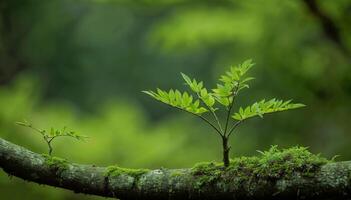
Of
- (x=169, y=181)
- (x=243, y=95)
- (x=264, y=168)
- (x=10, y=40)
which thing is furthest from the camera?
(x=10, y=40)

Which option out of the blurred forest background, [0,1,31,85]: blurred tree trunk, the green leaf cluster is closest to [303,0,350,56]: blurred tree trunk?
the blurred forest background

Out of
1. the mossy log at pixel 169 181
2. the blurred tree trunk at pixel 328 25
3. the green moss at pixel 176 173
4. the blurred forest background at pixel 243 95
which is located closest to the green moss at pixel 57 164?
the mossy log at pixel 169 181

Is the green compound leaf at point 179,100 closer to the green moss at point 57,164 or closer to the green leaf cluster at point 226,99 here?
the green leaf cluster at point 226,99

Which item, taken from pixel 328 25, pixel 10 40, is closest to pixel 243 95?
pixel 328 25

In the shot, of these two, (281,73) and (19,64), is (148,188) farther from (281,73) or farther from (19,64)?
(19,64)

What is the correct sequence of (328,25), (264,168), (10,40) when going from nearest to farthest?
(264,168) < (328,25) < (10,40)

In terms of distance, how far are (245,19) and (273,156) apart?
367 centimetres

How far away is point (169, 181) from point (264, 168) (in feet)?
1.17

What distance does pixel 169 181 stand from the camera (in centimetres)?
261

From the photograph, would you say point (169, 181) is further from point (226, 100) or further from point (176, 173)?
point (226, 100)

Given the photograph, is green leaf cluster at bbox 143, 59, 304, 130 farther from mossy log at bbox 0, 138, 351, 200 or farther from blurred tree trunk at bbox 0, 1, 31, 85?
blurred tree trunk at bbox 0, 1, 31, 85

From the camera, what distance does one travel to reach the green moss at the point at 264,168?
8.05 feet

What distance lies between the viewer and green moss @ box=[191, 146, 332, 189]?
2.46 metres

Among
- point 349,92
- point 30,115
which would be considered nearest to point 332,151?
point 349,92
